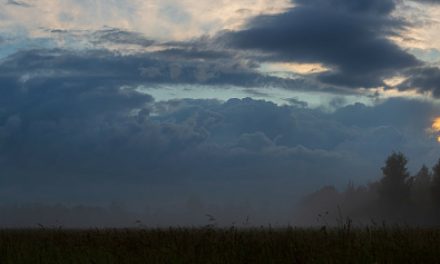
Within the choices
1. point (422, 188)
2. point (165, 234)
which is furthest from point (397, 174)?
point (165, 234)

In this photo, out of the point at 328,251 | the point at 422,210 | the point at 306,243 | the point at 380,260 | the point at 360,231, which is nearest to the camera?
the point at 380,260

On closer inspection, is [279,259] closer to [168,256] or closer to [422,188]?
[168,256]

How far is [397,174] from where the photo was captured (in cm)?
11131

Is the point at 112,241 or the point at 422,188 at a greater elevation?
the point at 422,188

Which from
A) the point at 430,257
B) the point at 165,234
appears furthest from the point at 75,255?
the point at 430,257

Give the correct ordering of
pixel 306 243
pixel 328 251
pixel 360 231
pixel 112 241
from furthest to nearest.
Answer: pixel 112 241 → pixel 360 231 → pixel 306 243 → pixel 328 251

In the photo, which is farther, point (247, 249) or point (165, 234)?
point (165, 234)

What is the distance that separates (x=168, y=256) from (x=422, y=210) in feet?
327

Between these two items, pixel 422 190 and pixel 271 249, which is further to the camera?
pixel 422 190

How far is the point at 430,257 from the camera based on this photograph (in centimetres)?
1398

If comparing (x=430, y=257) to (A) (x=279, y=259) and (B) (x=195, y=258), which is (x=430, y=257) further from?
(B) (x=195, y=258)

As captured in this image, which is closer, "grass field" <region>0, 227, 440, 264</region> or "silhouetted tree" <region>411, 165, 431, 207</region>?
"grass field" <region>0, 227, 440, 264</region>

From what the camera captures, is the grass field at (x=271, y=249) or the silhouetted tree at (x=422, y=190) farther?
the silhouetted tree at (x=422, y=190)

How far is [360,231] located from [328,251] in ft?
11.8
